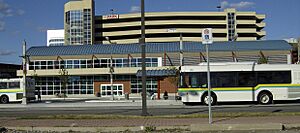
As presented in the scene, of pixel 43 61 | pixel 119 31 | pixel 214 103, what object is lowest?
pixel 214 103

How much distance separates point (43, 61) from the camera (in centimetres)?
7112

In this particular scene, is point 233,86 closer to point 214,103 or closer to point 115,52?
point 214,103

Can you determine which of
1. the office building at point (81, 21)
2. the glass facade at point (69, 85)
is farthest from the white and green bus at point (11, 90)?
the office building at point (81, 21)

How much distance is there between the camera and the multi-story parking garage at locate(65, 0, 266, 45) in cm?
12606

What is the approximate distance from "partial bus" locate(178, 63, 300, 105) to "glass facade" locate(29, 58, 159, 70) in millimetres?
39965

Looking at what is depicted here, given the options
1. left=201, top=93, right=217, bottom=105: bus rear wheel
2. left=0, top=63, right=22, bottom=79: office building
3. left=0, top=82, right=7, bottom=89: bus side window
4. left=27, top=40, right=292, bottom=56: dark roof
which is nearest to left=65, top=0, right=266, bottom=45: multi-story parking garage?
left=0, top=63, right=22, bottom=79: office building

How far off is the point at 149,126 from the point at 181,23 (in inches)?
4561

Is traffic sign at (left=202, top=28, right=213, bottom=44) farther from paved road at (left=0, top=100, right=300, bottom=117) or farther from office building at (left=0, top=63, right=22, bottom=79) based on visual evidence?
office building at (left=0, top=63, right=22, bottom=79)

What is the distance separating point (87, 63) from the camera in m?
69.9

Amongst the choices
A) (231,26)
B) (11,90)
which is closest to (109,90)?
(11,90)

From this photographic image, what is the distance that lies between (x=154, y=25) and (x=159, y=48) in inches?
2331

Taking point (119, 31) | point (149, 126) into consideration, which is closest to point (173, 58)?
point (149, 126)

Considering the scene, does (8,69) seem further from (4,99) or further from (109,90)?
(4,99)

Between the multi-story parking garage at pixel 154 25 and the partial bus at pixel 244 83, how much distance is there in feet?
314
